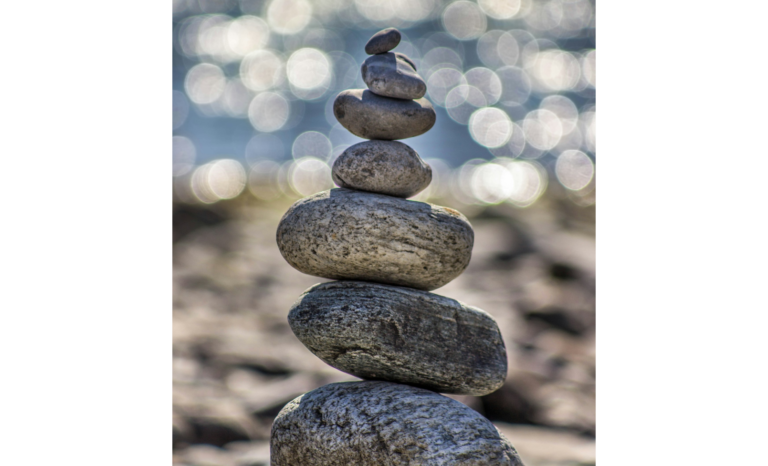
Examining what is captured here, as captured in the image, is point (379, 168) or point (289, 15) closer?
point (379, 168)

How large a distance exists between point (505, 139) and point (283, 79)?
762cm

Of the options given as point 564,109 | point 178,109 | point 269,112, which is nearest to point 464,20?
point 564,109

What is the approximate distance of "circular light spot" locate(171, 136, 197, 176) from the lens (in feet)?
53.5

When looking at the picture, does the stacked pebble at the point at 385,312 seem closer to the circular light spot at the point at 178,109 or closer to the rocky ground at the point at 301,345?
the rocky ground at the point at 301,345

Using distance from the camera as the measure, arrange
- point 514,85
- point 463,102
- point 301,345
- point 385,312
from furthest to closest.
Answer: point 514,85, point 463,102, point 301,345, point 385,312

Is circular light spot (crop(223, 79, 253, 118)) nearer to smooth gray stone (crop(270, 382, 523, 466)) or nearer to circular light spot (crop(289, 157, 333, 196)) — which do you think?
circular light spot (crop(289, 157, 333, 196))

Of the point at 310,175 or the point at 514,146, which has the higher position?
the point at 514,146

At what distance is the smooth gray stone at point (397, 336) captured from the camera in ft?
10.6

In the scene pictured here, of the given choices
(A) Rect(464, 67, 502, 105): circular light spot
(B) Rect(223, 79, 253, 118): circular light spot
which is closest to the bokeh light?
(B) Rect(223, 79, 253, 118): circular light spot

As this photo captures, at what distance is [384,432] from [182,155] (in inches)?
620

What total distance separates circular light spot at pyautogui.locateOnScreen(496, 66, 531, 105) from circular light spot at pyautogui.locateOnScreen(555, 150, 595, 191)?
2.73 m

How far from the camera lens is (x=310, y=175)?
15.7 meters

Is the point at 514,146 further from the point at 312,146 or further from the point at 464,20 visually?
the point at 464,20
